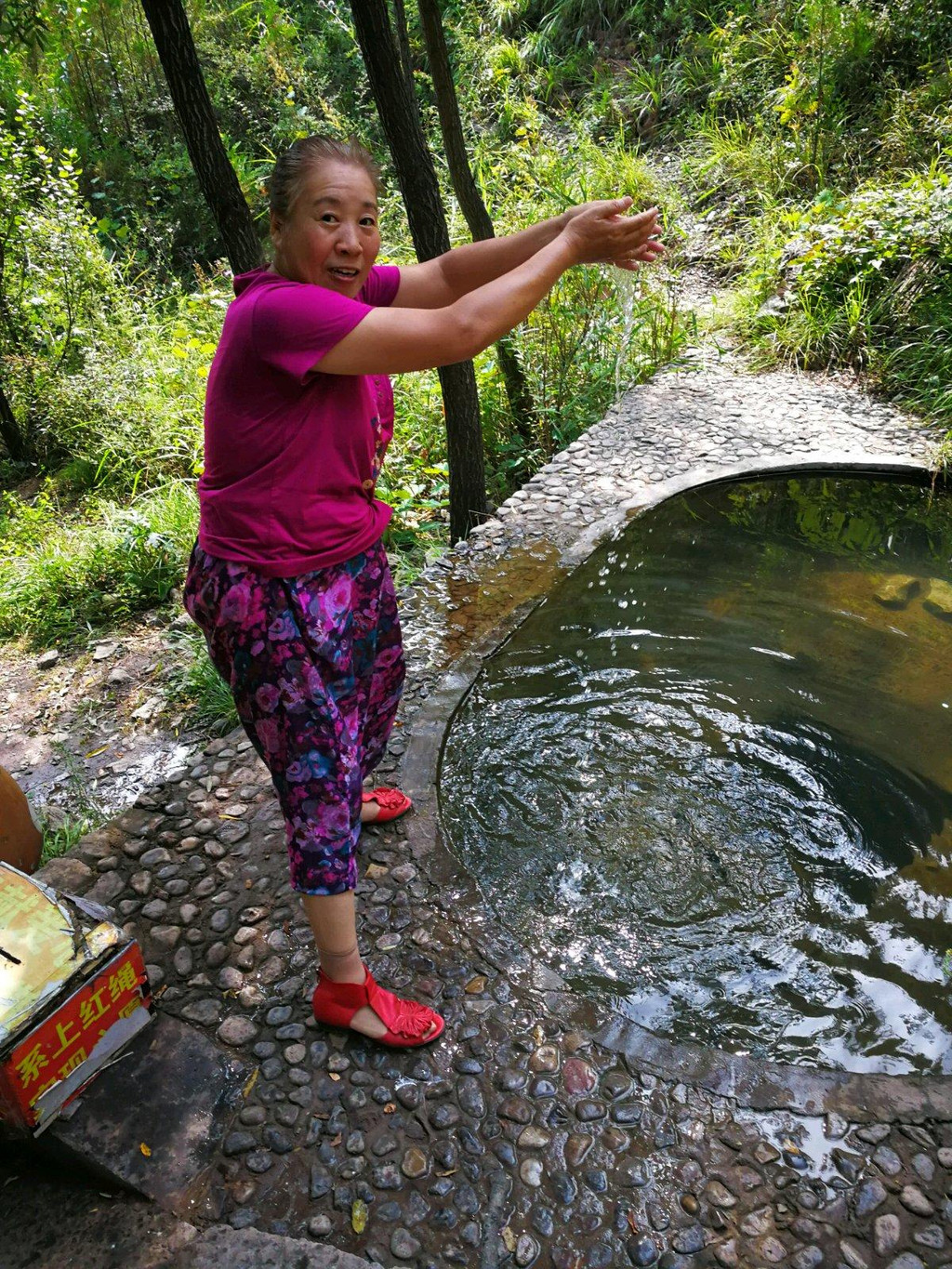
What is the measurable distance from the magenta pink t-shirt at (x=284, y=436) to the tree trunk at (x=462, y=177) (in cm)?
209

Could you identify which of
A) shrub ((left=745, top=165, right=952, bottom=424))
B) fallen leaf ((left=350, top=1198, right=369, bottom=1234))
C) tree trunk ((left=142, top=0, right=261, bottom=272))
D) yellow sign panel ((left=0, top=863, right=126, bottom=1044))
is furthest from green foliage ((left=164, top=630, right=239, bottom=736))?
shrub ((left=745, top=165, right=952, bottom=424))

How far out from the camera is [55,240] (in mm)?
6852

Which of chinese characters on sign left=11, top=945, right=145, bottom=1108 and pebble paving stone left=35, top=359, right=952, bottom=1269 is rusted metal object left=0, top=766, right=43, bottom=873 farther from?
chinese characters on sign left=11, top=945, right=145, bottom=1108

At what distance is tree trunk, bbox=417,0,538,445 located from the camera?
12.4ft

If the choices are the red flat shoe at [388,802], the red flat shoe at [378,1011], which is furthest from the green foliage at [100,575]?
the red flat shoe at [378,1011]

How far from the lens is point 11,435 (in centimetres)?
668

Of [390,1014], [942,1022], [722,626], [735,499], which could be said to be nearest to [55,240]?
[735,499]

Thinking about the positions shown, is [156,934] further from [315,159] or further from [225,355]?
[315,159]

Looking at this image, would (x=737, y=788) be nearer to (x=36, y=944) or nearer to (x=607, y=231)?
(x=607, y=231)

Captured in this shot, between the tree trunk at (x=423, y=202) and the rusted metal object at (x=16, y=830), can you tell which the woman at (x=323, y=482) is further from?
the tree trunk at (x=423, y=202)

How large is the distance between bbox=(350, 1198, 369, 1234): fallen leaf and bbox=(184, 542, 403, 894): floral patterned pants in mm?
568

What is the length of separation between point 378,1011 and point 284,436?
1.23m

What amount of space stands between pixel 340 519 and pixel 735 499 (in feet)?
9.94

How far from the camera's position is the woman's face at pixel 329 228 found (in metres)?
1.59
